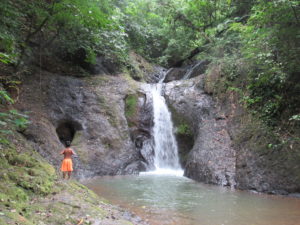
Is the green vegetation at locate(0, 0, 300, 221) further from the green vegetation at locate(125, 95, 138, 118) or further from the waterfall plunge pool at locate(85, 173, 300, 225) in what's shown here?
the waterfall plunge pool at locate(85, 173, 300, 225)

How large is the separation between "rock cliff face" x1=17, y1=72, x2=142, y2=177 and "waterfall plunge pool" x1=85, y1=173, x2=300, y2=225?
2.09 m

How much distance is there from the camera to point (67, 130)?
1238 centimetres

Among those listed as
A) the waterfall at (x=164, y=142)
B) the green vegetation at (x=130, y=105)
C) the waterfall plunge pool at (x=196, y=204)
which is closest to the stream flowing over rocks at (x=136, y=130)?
the green vegetation at (x=130, y=105)

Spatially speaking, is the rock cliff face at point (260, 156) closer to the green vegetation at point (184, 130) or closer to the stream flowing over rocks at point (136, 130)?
the stream flowing over rocks at point (136, 130)

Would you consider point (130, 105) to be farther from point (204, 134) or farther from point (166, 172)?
point (204, 134)

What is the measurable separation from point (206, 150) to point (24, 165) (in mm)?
7526

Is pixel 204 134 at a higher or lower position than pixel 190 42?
lower

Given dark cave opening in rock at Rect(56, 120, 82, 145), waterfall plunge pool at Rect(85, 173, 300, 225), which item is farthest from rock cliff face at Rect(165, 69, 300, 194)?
dark cave opening in rock at Rect(56, 120, 82, 145)

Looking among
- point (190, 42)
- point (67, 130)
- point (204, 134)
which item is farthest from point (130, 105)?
point (190, 42)

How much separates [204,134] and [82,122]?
5.90 meters

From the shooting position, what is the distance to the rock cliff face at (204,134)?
974cm

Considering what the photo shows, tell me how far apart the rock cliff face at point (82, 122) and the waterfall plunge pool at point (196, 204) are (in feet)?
6.86

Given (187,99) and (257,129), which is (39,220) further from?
(187,99)

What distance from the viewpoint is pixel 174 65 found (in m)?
21.4
